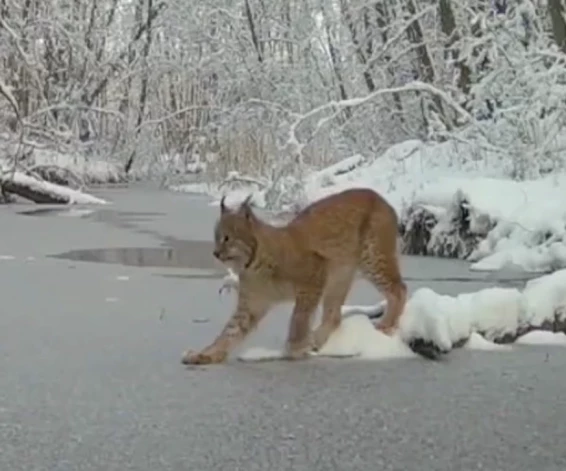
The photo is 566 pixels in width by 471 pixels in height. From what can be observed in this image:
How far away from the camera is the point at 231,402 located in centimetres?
374

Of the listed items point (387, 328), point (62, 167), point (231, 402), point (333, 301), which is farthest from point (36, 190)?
point (231, 402)

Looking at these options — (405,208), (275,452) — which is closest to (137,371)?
(275,452)

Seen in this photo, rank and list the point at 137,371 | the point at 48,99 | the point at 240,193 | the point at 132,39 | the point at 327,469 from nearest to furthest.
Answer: the point at 327,469, the point at 137,371, the point at 240,193, the point at 48,99, the point at 132,39

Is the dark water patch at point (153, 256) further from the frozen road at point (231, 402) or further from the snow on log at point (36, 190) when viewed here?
the snow on log at point (36, 190)

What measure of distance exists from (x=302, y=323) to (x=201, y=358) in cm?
41

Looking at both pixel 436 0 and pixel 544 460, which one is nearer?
pixel 544 460

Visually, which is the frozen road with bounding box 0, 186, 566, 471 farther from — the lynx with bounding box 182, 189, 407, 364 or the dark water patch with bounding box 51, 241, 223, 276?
the dark water patch with bounding box 51, 241, 223, 276

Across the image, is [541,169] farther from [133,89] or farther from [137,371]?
[133,89]

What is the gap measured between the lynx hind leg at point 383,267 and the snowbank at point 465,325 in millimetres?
146

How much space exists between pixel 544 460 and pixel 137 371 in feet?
5.52

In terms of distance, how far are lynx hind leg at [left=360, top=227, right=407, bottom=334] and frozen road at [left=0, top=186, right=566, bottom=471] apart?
502 mm

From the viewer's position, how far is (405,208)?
1012 cm

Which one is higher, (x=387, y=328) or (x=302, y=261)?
(x=302, y=261)

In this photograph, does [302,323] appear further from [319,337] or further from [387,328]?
[387,328]
